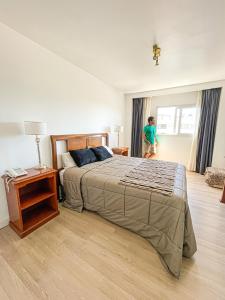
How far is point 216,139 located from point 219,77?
5.01 feet

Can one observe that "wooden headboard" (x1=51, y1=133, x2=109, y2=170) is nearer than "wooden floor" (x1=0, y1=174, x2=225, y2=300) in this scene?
No

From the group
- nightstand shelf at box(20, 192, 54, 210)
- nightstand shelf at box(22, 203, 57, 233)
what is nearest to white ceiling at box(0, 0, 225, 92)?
nightstand shelf at box(20, 192, 54, 210)

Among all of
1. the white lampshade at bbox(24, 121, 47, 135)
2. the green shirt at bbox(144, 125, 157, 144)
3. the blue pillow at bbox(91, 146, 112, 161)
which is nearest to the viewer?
the white lampshade at bbox(24, 121, 47, 135)

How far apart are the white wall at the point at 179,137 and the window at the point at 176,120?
186mm

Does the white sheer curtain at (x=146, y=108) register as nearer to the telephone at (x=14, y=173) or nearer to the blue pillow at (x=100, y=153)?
the blue pillow at (x=100, y=153)

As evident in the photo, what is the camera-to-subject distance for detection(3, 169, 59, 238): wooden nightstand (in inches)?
65.6

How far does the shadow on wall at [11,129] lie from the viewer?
5.87 feet

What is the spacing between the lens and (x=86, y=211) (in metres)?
2.23

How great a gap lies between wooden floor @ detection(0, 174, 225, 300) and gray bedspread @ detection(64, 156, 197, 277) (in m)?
0.13

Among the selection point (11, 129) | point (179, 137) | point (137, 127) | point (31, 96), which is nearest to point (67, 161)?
point (11, 129)

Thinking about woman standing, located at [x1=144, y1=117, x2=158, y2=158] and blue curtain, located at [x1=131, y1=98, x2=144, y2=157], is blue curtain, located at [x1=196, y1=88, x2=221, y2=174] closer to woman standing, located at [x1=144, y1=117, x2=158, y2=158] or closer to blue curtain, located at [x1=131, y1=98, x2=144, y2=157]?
woman standing, located at [x1=144, y1=117, x2=158, y2=158]

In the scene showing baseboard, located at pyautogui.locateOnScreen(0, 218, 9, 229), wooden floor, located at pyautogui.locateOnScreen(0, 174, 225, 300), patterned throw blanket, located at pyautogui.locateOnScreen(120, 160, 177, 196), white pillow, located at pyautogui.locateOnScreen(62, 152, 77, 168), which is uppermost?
white pillow, located at pyautogui.locateOnScreen(62, 152, 77, 168)

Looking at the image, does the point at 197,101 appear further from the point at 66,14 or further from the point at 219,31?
the point at 66,14

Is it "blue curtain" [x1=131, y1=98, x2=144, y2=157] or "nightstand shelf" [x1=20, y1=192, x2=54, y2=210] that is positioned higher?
"blue curtain" [x1=131, y1=98, x2=144, y2=157]
